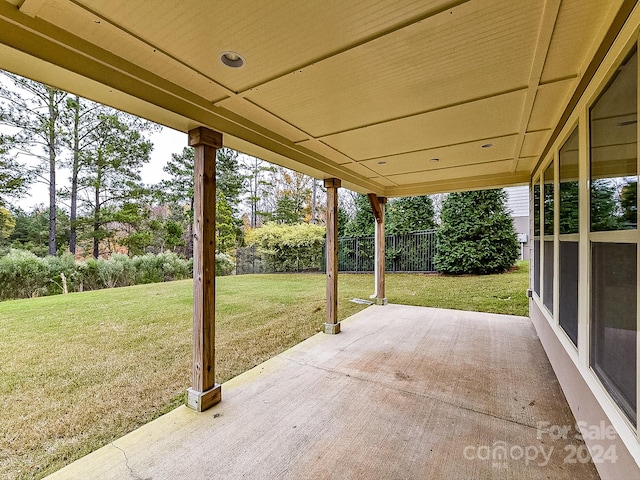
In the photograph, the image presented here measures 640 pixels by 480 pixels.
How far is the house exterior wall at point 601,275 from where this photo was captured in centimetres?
130

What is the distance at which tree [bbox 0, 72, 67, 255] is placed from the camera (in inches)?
298

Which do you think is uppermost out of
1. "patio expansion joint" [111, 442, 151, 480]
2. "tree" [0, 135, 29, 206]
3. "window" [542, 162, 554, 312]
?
"tree" [0, 135, 29, 206]

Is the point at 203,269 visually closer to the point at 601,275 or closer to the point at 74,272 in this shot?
the point at 601,275

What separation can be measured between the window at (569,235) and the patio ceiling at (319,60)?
16.6 inches

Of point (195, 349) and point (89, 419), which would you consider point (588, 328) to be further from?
point (89, 419)

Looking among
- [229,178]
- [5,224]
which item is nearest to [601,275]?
[5,224]

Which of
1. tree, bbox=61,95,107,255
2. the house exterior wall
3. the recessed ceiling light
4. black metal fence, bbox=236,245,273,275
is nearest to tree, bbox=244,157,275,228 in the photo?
black metal fence, bbox=236,245,273,275

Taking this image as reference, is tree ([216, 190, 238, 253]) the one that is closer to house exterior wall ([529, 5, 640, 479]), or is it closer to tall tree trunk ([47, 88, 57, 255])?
tall tree trunk ([47, 88, 57, 255])

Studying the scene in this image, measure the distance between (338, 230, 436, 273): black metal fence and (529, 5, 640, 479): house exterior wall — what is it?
24.5 ft

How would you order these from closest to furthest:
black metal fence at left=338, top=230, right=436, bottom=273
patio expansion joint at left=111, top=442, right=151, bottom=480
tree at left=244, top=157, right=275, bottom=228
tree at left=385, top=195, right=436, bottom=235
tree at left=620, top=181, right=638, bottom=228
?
tree at left=620, top=181, right=638, bottom=228, patio expansion joint at left=111, top=442, right=151, bottom=480, black metal fence at left=338, top=230, right=436, bottom=273, tree at left=385, top=195, right=436, bottom=235, tree at left=244, top=157, right=275, bottom=228

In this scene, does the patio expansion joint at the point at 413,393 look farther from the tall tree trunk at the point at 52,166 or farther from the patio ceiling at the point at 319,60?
the tall tree trunk at the point at 52,166

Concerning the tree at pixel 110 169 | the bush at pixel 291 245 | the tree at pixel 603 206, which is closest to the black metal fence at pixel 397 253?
the bush at pixel 291 245

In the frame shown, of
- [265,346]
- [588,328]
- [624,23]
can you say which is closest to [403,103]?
[624,23]

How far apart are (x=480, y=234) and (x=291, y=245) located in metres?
6.95
